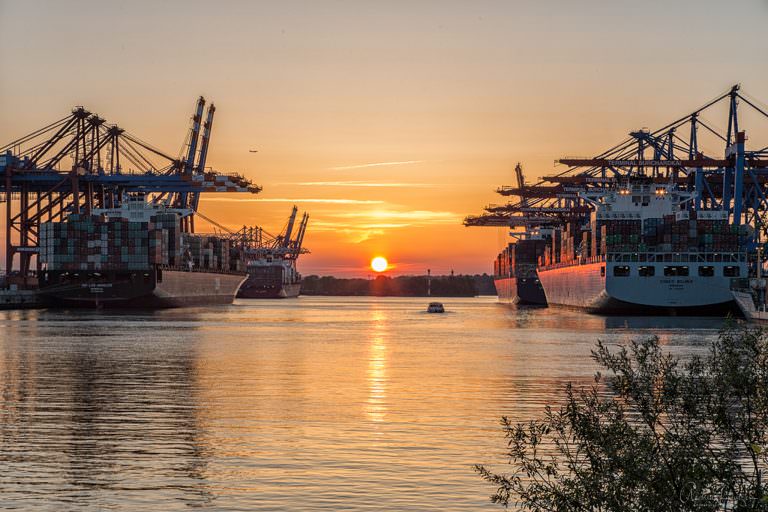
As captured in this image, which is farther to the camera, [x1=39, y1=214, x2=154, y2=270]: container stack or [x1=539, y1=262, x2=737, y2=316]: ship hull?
[x1=39, y1=214, x2=154, y2=270]: container stack

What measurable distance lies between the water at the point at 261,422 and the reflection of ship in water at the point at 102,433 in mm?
53

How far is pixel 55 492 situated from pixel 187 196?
168722mm

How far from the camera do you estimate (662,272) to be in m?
109

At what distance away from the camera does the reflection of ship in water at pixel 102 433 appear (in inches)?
734

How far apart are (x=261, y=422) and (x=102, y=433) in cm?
412

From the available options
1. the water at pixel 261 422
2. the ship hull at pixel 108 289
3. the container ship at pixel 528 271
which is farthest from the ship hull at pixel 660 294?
the container ship at pixel 528 271

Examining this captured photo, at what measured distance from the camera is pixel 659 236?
114438 millimetres

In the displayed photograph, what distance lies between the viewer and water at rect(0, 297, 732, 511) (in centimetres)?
1870

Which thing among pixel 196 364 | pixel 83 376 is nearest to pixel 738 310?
pixel 196 364

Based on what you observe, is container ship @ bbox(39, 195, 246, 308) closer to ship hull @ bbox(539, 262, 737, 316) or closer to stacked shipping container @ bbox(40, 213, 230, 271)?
stacked shipping container @ bbox(40, 213, 230, 271)

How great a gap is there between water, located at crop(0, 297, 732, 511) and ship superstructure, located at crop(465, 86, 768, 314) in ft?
162

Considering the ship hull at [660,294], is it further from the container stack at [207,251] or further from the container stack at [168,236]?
the container stack at [207,251]

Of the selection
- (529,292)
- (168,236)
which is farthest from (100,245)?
(529,292)

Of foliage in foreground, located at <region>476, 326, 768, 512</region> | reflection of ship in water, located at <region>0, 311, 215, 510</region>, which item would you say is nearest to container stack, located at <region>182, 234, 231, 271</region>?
reflection of ship in water, located at <region>0, 311, 215, 510</region>
